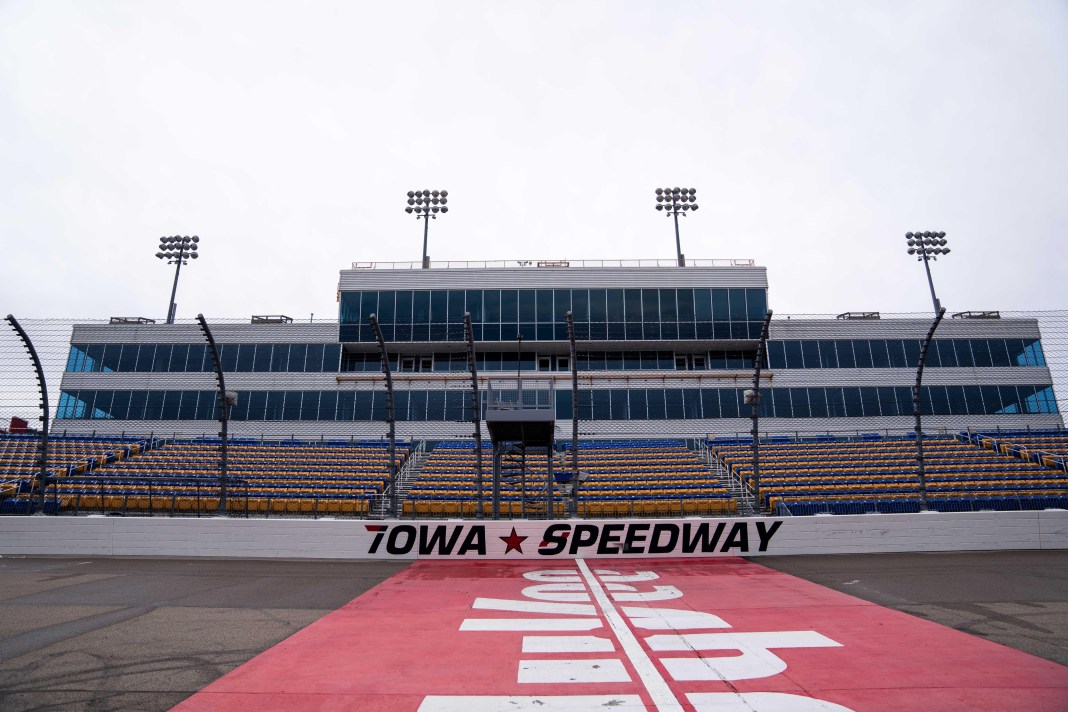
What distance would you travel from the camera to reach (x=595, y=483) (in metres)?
25.5

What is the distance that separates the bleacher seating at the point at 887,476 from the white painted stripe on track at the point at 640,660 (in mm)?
11718

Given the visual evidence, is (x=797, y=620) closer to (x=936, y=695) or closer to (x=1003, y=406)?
(x=936, y=695)

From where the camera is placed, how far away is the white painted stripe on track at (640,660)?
572cm

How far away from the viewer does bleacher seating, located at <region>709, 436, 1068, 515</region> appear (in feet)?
66.4

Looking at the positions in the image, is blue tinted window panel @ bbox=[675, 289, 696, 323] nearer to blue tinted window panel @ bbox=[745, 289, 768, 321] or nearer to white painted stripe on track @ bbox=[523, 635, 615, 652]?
blue tinted window panel @ bbox=[745, 289, 768, 321]

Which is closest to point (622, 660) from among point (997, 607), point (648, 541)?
point (997, 607)

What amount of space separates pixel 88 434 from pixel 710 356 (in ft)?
126

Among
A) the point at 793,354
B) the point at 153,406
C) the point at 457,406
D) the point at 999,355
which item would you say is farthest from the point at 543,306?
the point at 999,355

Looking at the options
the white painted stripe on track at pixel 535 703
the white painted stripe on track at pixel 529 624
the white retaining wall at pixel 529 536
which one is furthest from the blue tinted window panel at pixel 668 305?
the white painted stripe on track at pixel 535 703

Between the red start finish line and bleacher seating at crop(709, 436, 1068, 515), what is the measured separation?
10957 mm

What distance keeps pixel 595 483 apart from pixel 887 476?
12.6 meters

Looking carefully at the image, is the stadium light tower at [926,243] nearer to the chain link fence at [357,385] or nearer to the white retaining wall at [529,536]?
the chain link fence at [357,385]

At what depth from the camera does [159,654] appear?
750 cm

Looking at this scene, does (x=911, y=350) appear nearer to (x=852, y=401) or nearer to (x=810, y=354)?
(x=852, y=401)
